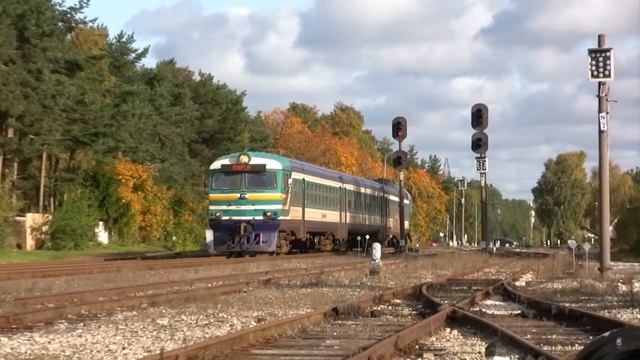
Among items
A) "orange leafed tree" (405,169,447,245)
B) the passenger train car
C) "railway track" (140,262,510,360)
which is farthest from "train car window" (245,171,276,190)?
"orange leafed tree" (405,169,447,245)

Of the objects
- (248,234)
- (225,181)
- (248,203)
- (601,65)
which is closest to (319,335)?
(601,65)

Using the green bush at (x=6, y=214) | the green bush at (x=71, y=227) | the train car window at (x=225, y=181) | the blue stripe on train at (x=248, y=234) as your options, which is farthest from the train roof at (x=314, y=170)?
the green bush at (x=71, y=227)

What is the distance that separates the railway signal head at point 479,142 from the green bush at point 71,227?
21298 millimetres

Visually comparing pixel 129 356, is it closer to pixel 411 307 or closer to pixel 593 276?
pixel 411 307

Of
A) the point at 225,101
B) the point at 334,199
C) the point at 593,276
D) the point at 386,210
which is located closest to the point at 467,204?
the point at 225,101

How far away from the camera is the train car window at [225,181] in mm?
33312

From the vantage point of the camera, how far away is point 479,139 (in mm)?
37812

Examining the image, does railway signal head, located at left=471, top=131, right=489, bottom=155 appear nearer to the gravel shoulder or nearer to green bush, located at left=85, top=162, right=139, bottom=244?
the gravel shoulder

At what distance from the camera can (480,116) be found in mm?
37562

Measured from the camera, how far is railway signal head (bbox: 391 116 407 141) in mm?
39112

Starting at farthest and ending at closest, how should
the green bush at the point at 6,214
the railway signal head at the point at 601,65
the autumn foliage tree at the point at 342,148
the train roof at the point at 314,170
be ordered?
the autumn foliage tree at the point at 342,148, the green bush at the point at 6,214, the train roof at the point at 314,170, the railway signal head at the point at 601,65

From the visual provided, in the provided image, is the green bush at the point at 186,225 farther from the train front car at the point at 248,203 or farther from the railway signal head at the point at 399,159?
the train front car at the point at 248,203

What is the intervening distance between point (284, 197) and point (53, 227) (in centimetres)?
1922

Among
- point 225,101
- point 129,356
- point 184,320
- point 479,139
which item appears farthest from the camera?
point 225,101
